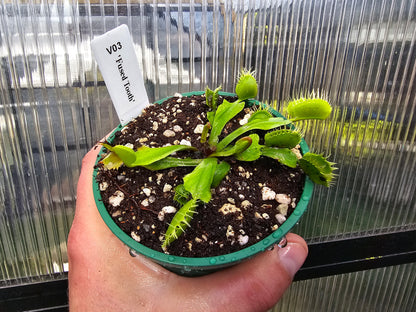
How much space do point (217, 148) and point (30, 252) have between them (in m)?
0.54

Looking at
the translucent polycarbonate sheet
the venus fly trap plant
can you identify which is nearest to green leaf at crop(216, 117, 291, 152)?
the venus fly trap plant

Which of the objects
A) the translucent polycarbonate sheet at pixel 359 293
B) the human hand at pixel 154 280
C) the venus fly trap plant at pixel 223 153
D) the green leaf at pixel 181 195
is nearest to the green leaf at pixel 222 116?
the venus fly trap plant at pixel 223 153

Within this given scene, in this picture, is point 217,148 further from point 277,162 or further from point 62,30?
point 62,30

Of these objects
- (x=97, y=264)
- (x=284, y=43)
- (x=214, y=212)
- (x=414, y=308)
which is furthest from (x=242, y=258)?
(x=414, y=308)

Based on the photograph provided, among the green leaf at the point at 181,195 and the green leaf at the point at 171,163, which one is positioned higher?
the green leaf at the point at 171,163

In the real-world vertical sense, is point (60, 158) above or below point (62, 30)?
below

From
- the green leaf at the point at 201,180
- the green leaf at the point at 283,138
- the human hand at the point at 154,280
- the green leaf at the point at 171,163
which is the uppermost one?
the green leaf at the point at 283,138

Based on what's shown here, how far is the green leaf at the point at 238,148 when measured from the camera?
52 centimetres

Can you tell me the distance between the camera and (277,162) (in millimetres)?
589

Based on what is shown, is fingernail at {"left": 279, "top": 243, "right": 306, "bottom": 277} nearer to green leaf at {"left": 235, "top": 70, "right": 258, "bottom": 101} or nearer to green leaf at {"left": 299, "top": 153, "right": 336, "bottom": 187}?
green leaf at {"left": 299, "top": 153, "right": 336, "bottom": 187}

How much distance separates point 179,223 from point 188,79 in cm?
38

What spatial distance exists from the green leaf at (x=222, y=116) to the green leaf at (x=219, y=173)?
45mm

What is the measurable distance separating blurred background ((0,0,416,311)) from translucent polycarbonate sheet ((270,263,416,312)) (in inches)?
10.5

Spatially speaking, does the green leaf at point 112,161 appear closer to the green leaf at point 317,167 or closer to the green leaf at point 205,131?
the green leaf at point 205,131
